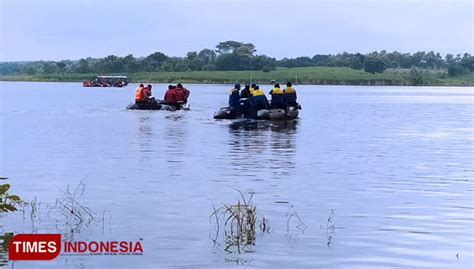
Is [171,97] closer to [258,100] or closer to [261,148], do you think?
[258,100]

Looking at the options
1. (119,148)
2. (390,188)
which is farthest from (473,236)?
(119,148)

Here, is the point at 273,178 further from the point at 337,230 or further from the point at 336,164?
the point at 337,230

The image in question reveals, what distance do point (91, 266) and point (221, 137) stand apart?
86.0 feet

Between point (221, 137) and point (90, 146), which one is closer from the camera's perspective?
point (90, 146)

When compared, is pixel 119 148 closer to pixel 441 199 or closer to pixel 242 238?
pixel 441 199

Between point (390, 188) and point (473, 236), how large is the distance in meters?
6.44

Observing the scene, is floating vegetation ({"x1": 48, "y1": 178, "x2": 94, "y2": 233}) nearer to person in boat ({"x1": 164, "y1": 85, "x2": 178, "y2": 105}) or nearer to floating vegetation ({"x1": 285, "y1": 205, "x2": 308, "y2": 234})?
floating vegetation ({"x1": 285, "y1": 205, "x2": 308, "y2": 234})

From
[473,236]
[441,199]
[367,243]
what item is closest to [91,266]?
[367,243]

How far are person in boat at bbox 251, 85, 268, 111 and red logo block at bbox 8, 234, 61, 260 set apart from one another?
30.7m

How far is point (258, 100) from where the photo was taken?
153ft

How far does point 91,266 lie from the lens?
13922mm

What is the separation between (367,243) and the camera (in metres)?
15.8

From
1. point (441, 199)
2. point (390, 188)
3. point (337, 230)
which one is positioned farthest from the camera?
point (390, 188)

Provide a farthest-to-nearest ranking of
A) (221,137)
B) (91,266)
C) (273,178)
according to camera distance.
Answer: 1. (221,137)
2. (273,178)
3. (91,266)
